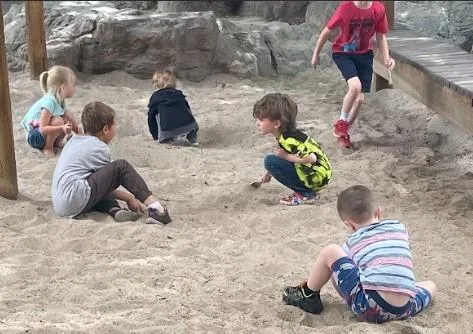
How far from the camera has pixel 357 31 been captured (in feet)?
18.0

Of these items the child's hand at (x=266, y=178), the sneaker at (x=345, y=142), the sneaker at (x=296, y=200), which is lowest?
the sneaker at (x=345, y=142)

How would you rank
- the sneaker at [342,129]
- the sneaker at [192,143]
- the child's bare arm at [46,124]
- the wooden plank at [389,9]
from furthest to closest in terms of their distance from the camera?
the wooden plank at [389,9] < the sneaker at [192,143] < the sneaker at [342,129] < the child's bare arm at [46,124]

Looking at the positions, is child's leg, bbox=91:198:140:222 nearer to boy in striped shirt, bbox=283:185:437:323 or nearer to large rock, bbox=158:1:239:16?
boy in striped shirt, bbox=283:185:437:323

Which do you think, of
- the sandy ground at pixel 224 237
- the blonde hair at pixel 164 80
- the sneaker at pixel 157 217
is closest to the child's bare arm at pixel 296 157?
the sandy ground at pixel 224 237

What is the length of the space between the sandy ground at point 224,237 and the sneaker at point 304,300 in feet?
0.11

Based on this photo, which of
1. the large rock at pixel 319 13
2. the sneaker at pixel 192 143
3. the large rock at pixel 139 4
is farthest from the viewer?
the large rock at pixel 139 4

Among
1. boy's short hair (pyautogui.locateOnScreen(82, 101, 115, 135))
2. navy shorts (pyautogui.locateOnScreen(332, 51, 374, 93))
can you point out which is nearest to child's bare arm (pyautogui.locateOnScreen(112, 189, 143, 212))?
boy's short hair (pyautogui.locateOnScreen(82, 101, 115, 135))

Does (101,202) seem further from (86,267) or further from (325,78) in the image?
(325,78)

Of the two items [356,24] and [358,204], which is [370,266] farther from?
[356,24]

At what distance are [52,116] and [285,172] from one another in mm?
1883

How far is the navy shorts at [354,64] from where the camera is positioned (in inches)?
218

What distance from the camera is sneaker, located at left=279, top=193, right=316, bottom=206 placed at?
429cm

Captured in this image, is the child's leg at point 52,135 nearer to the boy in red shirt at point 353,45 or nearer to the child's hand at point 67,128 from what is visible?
the child's hand at point 67,128

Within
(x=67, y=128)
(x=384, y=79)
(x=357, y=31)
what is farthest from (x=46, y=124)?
(x=384, y=79)
